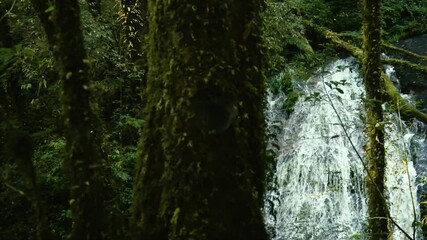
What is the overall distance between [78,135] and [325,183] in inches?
263

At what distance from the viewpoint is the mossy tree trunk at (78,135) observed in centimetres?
221

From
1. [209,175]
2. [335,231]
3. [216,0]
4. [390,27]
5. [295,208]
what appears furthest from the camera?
[390,27]

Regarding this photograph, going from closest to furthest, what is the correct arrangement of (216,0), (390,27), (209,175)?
(209,175)
(216,0)
(390,27)

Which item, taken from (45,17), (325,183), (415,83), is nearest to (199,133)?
(45,17)

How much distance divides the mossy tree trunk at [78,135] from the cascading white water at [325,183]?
211 inches

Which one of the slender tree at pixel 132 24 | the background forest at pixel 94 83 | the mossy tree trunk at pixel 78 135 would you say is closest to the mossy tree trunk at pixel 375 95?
the background forest at pixel 94 83

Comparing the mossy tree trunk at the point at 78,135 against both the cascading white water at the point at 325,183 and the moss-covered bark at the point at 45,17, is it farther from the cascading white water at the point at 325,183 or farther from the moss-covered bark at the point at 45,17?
the cascading white water at the point at 325,183

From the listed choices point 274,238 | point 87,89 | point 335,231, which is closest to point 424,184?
point 335,231

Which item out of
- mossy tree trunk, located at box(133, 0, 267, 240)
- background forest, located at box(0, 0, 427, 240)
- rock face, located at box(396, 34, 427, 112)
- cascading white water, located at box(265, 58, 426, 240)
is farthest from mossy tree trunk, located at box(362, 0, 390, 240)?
rock face, located at box(396, 34, 427, 112)

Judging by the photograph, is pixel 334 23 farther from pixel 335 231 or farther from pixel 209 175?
pixel 209 175

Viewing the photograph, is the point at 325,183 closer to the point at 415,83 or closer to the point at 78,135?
the point at 415,83

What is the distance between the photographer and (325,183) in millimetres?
8188

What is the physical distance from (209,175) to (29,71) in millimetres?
4868

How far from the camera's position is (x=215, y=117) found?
217 cm
